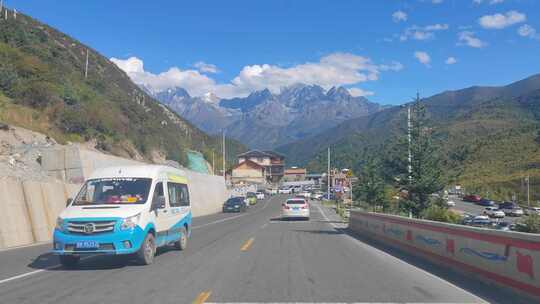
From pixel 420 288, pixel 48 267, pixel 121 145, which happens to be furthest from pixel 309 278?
pixel 121 145

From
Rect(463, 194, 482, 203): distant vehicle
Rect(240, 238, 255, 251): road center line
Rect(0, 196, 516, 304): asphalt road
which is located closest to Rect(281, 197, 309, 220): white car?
Rect(240, 238, 255, 251): road center line

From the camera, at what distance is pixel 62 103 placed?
46781 millimetres

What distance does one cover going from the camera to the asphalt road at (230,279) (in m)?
8.36

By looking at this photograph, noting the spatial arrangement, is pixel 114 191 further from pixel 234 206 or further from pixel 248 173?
pixel 248 173

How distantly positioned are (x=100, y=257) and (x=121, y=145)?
1614 inches

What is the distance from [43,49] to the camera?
6322 centimetres

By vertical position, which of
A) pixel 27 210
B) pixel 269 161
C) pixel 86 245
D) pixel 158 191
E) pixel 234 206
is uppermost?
pixel 269 161

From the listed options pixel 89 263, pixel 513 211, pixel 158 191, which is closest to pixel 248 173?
pixel 513 211

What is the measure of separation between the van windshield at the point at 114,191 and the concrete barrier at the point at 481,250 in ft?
22.9

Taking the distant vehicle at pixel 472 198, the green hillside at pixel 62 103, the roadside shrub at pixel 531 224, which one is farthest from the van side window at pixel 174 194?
the distant vehicle at pixel 472 198

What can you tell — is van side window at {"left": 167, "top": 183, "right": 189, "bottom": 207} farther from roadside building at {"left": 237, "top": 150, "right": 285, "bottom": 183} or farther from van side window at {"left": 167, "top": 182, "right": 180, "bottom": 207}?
roadside building at {"left": 237, "top": 150, "right": 285, "bottom": 183}

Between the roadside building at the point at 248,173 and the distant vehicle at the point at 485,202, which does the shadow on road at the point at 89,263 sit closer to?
the distant vehicle at the point at 485,202

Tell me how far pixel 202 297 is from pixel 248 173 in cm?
14598

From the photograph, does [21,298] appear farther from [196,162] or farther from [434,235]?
[196,162]
